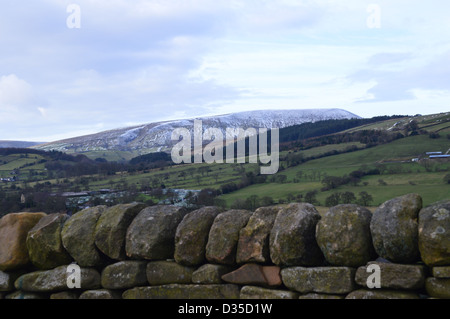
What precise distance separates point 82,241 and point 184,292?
5.84 ft

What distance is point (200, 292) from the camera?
17.4 feet

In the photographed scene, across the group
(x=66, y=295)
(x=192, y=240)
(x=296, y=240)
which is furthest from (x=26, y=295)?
(x=296, y=240)

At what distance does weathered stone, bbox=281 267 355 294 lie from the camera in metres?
4.55

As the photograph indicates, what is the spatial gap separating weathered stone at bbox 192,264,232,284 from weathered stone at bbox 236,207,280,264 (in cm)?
27

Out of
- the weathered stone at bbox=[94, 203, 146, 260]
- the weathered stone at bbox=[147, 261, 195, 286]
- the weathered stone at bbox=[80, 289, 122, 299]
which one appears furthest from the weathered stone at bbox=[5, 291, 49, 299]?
the weathered stone at bbox=[147, 261, 195, 286]

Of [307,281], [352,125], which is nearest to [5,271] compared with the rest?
[307,281]

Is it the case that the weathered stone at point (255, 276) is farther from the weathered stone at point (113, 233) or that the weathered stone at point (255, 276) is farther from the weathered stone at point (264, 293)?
the weathered stone at point (113, 233)

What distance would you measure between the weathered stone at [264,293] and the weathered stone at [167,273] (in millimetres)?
859

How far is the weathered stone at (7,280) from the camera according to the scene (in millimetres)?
6246

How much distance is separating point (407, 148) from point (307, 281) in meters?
55.4

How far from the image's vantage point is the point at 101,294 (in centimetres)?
572

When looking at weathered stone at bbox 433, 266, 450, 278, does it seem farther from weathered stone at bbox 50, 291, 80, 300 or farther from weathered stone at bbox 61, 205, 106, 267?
weathered stone at bbox 50, 291, 80, 300

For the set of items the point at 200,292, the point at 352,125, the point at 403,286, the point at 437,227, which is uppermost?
the point at 352,125
